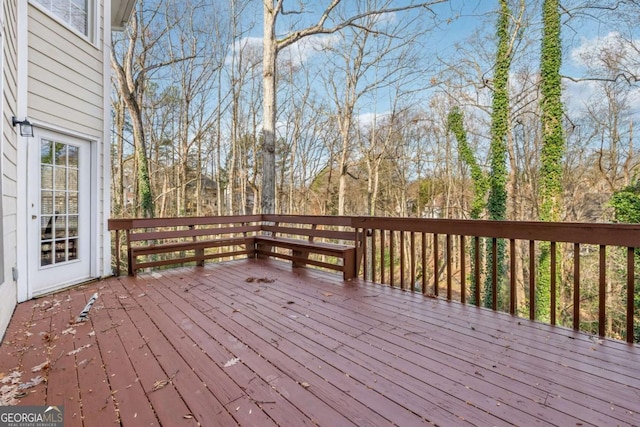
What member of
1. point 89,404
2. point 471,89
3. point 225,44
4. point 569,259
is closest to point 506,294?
point 569,259

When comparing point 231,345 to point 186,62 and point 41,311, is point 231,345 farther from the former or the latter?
point 186,62

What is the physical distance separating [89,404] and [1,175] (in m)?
1.92

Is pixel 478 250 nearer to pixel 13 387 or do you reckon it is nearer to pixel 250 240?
pixel 13 387

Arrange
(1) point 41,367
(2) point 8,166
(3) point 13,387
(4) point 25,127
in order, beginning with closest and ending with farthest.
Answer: (3) point 13,387, (1) point 41,367, (2) point 8,166, (4) point 25,127

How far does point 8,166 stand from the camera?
264cm

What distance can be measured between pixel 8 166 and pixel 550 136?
496 inches

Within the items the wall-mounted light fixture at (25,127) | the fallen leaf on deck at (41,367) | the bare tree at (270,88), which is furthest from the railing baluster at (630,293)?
the bare tree at (270,88)

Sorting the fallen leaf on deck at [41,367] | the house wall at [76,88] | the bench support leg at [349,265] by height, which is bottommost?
the fallen leaf on deck at [41,367]

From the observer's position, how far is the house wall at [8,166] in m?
2.44

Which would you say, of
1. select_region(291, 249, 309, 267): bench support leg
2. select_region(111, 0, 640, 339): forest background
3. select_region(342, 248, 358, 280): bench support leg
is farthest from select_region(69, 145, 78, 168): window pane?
select_region(342, 248, 358, 280): bench support leg

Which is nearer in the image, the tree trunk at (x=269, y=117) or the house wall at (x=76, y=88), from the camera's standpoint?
the house wall at (x=76, y=88)

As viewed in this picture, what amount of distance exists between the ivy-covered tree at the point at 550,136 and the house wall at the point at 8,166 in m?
12.0

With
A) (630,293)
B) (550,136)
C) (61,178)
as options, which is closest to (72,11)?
(61,178)

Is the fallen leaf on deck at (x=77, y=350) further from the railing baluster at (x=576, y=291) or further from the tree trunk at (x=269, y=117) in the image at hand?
the tree trunk at (x=269, y=117)
